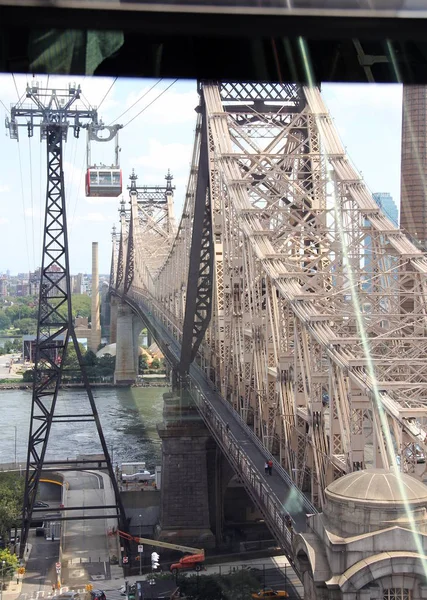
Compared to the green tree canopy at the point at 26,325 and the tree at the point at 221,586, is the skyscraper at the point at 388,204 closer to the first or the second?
the tree at the point at 221,586

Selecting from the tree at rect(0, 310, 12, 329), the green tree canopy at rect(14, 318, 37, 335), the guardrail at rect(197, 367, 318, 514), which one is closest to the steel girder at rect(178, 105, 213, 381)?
the guardrail at rect(197, 367, 318, 514)

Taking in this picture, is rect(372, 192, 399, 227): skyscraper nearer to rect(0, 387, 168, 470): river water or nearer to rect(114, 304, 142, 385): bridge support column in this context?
rect(0, 387, 168, 470): river water

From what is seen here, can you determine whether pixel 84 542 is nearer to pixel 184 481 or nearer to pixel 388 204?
pixel 184 481

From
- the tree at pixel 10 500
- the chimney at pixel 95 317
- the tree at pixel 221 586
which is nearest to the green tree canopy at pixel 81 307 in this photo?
the chimney at pixel 95 317

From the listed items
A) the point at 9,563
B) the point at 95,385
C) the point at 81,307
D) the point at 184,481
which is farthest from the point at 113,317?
the point at 9,563

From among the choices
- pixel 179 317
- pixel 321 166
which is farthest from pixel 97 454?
pixel 321 166
